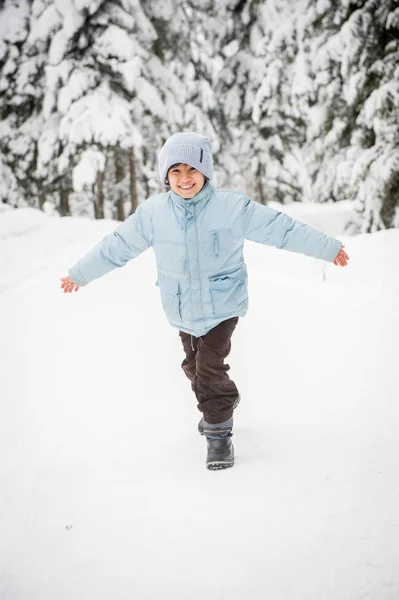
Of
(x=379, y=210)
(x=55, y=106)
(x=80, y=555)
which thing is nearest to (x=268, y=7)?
(x=55, y=106)

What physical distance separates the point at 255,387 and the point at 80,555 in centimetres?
196

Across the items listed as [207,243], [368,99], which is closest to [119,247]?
[207,243]

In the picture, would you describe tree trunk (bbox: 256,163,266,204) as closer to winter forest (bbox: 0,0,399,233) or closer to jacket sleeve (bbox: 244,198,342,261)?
winter forest (bbox: 0,0,399,233)

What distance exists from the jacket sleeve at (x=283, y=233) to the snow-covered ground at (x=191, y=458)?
1181mm

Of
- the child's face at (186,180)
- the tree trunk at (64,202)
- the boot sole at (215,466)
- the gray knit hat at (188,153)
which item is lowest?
the boot sole at (215,466)

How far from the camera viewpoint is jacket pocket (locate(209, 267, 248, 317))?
250cm

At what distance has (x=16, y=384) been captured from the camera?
351cm

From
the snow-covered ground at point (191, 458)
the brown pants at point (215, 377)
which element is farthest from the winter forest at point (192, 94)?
the brown pants at point (215, 377)

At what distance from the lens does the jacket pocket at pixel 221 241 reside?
247 cm

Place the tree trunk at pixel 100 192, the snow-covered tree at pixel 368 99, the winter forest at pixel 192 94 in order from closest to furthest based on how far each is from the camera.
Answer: the snow-covered tree at pixel 368 99 → the winter forest at pixel 192 94 → the tree trunk at pixel 100 192

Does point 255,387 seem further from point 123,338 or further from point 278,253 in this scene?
point 278,253

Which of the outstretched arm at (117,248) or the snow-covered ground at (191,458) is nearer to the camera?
the snow-covered ground at (191,458)

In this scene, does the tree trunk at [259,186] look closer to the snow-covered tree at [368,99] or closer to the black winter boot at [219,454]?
the snow-covered tree at [368,99]

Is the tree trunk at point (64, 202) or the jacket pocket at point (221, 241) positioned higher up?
the jacket pocket at point (221, 241)
